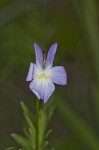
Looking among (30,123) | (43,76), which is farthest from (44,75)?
(30,123)

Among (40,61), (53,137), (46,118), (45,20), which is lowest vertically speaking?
(53,137)

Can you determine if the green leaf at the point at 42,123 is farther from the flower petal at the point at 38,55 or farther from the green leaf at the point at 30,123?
the flower petal at the point at 38,55

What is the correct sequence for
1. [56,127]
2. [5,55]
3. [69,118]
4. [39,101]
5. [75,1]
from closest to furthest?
[39,101]
[69,118]
[75,1]
[5,55]
[56,127]

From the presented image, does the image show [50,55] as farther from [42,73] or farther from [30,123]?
[30,123]

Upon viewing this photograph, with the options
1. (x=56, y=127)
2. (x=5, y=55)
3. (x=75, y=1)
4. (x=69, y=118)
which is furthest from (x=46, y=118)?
(x=56, y=127)

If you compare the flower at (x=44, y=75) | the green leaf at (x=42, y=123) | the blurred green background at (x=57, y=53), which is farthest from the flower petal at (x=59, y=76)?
the blurred green background at (x=57, y=53)

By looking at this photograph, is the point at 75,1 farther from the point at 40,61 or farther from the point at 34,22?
the point at 40,61

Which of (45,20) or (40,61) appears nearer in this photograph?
(40,61)

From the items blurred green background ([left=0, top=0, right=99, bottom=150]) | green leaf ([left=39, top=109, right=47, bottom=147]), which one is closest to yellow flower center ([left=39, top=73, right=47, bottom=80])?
green leaf ([left=39, top=109, right=47, bottom=147])
